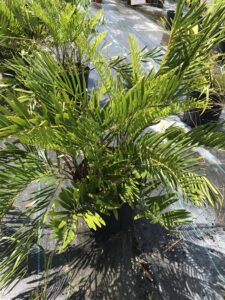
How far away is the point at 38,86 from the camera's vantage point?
1.12 meters

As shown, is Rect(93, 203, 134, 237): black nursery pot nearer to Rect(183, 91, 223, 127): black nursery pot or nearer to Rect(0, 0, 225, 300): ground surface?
Rect(0, 0, 225, 300): ground surface

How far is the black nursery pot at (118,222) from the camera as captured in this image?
136 centimetres

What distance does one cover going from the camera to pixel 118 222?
1389 millimetres

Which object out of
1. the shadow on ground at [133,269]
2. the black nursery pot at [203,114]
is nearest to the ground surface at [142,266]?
the shadow on ground at [133,269]

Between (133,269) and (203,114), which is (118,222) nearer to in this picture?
(133,269)

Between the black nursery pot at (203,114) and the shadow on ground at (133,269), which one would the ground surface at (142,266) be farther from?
the black nursery pot at (203,114)

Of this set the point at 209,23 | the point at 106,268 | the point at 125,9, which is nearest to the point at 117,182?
the point at 106,268

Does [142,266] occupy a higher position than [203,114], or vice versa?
[203,114]

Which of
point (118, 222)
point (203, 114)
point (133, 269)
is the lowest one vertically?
point (133, 269)

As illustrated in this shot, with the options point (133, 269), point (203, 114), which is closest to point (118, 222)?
point (133, 269)

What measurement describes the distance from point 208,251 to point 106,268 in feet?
1.59

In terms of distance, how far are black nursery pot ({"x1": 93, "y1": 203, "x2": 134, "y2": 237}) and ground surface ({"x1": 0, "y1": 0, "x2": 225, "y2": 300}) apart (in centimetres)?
4

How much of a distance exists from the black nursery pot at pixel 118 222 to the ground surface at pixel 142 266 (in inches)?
1.4

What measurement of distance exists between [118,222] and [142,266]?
0.70 ft
